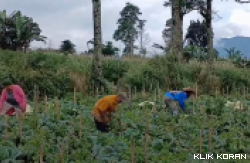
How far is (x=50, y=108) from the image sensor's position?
31.3ft

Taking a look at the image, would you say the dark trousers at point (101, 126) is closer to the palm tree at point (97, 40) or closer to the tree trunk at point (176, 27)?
the palm tree at point (97, 40)

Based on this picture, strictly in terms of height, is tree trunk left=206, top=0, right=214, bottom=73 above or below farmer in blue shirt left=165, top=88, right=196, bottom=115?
above

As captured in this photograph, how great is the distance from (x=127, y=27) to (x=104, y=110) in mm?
38922

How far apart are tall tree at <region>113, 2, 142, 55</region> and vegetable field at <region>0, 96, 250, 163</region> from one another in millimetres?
36797

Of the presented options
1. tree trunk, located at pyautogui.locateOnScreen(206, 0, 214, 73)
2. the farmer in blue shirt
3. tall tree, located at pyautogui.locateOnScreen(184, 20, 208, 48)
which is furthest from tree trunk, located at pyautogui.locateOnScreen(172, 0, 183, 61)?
tall tree, located at pyautogui.locateOnScreen(184, 20, 208, 48)

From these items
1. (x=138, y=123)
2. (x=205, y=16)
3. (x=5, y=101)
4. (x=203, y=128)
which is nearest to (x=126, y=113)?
(x=138, y=123)

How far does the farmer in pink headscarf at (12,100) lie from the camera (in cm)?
837

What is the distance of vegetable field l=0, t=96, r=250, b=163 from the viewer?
238 inches

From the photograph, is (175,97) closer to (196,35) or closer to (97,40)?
(97,40)

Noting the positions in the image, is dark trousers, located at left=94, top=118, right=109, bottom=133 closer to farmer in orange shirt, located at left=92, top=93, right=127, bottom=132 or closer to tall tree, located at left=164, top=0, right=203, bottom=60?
farmer in orange shirt, located at left=92, top=93, right=127, bottom=132

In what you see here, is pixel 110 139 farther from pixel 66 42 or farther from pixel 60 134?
pixel 66 42

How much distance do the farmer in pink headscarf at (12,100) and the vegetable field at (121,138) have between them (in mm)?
307

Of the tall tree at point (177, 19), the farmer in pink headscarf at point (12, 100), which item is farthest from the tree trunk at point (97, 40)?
the farmer in pink headscarf at point (12, 100)

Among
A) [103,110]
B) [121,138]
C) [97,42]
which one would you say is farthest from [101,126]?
[97,42]
